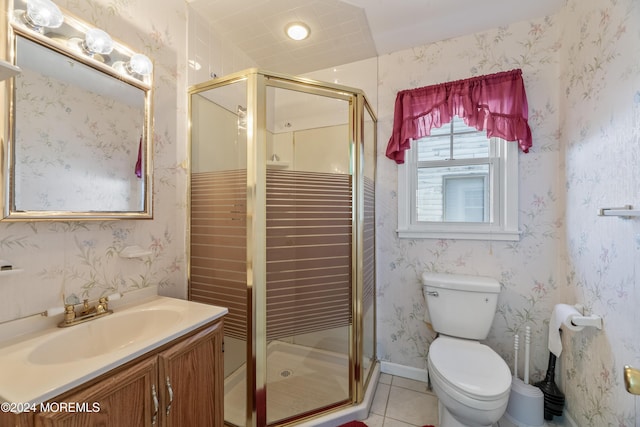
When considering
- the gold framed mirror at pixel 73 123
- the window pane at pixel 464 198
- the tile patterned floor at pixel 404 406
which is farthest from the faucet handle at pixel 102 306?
the window pane at pixel 464 198

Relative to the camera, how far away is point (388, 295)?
199 cm

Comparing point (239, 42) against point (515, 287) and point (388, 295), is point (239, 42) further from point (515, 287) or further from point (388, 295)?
point (515, 287)

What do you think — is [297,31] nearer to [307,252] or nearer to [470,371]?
[307,252]

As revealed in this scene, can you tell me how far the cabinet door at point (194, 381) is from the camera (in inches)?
35.0

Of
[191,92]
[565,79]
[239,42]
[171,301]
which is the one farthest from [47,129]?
[565,79]

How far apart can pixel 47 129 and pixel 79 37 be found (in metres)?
→ 0.40

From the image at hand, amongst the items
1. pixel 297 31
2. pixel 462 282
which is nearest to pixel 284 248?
pixel 462 282

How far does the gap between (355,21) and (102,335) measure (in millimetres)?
Answer: 2145

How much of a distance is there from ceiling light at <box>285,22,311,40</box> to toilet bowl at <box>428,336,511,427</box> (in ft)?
7.12

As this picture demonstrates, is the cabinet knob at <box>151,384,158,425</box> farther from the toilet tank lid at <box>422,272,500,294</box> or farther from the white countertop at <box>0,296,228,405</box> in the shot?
the toilet tank lid at <box>422,272,500,294</box>

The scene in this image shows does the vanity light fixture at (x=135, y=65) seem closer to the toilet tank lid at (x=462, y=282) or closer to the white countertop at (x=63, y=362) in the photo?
the white countertop at (x=63, y=362)

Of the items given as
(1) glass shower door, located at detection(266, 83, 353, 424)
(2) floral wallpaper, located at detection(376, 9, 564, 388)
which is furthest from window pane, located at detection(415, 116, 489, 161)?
(1) glass shower door, located at detection(266, 83, 353, 424)

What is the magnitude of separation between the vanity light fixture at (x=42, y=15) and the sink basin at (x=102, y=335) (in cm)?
109

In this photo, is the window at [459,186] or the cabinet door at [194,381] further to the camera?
the window at [459,186]
